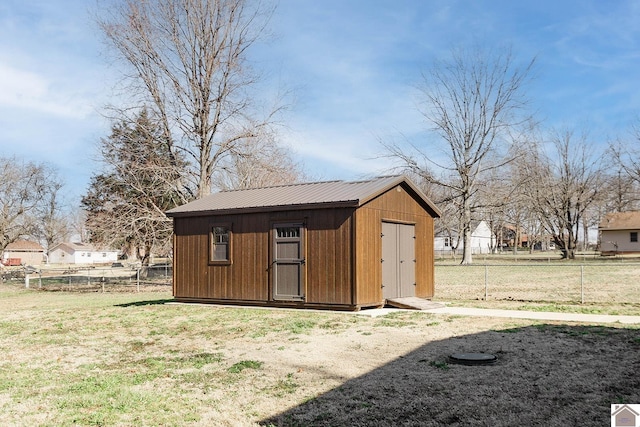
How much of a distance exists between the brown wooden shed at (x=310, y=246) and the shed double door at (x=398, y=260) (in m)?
0.03

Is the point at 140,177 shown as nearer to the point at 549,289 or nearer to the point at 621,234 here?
the point at 549,289

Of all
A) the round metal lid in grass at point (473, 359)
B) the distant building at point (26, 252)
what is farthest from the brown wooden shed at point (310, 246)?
the distant building at point (26, 252)

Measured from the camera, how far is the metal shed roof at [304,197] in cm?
1314

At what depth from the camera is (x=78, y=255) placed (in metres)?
88.4

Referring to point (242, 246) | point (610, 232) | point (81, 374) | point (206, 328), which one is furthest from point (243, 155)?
point (610, 232)

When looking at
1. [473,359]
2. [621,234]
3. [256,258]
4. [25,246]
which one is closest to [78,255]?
[25,246]

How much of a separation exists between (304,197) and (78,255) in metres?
83.6

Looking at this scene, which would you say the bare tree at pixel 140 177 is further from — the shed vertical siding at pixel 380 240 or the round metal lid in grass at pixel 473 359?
the round metal lid in grass at pixel 473 359

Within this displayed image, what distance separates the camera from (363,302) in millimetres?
12820

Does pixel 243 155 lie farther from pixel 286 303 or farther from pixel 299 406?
pixel 299 406

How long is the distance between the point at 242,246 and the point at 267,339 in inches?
209

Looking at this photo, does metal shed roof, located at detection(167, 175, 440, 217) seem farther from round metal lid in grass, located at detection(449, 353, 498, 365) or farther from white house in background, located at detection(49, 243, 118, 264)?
white house in background, located at detection(49, 243, 118, 264)

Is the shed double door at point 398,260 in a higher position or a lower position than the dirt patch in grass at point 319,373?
higher

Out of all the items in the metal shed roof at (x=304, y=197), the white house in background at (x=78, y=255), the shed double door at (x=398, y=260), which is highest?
the metal shed roof at (x=304, y=197)
